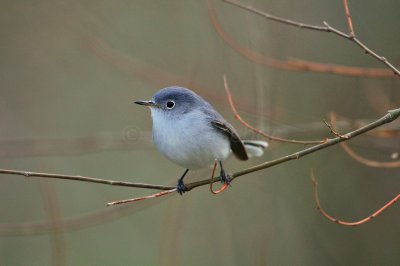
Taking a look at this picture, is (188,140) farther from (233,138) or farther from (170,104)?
(233,138)

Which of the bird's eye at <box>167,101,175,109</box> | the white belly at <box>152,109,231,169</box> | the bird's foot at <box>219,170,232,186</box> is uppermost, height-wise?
the bird's eye at <box>167,101,175,109</box>

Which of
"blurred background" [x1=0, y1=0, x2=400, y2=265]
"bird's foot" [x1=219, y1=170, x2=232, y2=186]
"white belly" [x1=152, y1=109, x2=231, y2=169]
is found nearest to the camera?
"bird's foot" [x1=219, y1=170, x2=232, y2=186]

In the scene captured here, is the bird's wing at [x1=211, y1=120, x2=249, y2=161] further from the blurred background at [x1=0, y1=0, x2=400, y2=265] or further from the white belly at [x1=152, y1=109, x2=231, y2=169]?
the blurred background at [x1=0, y1=0, x2=400, y2=265]

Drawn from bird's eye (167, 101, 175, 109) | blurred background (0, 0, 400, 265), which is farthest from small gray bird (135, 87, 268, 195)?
blurred background (0, 0, 400, 265)

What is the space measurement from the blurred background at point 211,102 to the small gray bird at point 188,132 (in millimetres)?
403

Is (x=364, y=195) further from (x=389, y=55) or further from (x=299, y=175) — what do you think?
(x=389, y=55)

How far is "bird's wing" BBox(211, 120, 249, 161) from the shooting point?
14.3ft

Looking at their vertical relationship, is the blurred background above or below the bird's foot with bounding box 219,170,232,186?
above

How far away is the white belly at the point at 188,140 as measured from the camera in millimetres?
4059

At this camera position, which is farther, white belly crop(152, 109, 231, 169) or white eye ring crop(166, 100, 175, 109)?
white eye ring crop(166, 100, 175, 109)

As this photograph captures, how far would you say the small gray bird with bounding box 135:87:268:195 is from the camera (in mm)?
4078

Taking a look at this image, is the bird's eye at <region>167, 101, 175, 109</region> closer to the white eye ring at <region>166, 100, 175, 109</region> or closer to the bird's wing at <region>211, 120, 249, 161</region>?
the white eye ring at <region>166, 100, 175, 109</region>

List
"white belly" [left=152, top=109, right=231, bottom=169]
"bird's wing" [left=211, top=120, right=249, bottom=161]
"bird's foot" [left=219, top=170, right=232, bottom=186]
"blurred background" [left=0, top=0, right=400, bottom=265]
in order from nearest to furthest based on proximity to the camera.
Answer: "bird's foot" [left=219, top=170, right=232, bottom=186] < "white belly" [left=152, top=109, right=231, bottom=169] < "bird's wing" [left=211, top=120, right=249, bottom=161] < "blurred background" [left=0, top=0, right=400, bottom=265]

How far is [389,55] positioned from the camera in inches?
249
